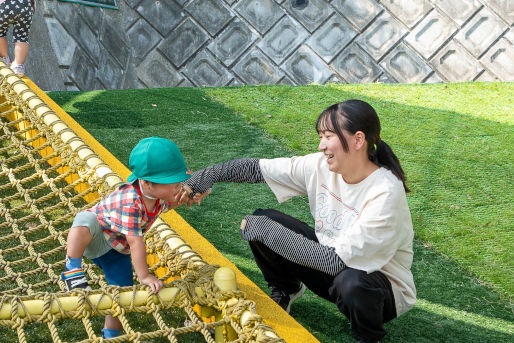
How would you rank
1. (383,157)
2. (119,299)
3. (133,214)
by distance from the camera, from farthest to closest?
(383,157) → (133,214) → (119,299)

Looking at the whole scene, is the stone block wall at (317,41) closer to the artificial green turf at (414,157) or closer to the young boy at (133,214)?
the artificial green turf at (414,157)

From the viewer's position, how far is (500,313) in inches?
87.5

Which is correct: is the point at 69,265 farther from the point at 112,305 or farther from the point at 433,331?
the point at 433,331

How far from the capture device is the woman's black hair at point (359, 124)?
1.70 meters

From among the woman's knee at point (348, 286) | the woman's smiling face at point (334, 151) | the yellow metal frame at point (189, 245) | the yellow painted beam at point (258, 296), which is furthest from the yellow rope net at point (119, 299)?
the woman's smiling face at point (334, 151)

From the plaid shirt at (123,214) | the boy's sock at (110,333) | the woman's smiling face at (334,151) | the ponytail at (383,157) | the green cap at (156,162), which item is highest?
the ponytail at (383,157)

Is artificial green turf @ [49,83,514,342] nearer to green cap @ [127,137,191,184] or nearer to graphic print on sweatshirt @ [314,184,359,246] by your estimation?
graphic print on sweatshirt @ [314,184,359,246]

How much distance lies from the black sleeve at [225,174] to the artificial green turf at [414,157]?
1.65 feet

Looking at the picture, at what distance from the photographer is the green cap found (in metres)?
1.62

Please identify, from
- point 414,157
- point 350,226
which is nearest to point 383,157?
point 350,226

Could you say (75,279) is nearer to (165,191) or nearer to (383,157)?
(165,191)

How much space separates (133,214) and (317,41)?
17.9ft

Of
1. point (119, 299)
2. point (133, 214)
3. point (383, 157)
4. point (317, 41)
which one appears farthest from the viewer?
point (317, 41)

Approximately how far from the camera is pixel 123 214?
1.68 m
